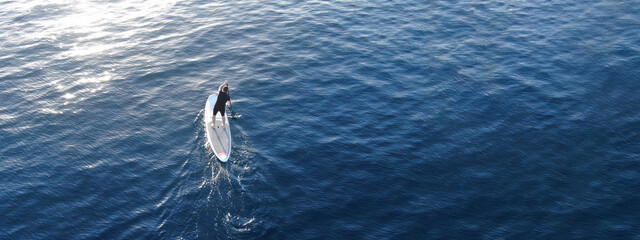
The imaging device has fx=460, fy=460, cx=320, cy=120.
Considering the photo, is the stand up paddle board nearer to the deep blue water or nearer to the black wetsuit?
the deep blue water

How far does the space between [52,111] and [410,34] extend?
33.5 m

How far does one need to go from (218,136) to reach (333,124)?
8.53 m

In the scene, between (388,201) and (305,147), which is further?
(305,147)

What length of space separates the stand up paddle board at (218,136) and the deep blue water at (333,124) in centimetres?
71

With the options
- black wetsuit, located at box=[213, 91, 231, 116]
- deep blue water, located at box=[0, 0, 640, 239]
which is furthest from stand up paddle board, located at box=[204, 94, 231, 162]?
black wetsuit, located at box=[213, 91, 231, 116]

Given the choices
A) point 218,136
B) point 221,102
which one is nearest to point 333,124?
point 221,102

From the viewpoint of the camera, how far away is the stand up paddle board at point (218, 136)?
30031 mm

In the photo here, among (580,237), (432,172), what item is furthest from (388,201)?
(580,237)

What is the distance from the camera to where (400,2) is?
2188 inches

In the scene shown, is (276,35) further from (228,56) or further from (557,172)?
(557,172)

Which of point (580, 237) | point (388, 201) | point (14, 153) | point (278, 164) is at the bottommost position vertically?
point (580, 237)

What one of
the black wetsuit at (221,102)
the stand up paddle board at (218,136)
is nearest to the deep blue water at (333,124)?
the stand up paddle board at (218,136)

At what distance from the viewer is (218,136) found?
1252 inches

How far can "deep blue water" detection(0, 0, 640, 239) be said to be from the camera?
86.0 feet
